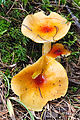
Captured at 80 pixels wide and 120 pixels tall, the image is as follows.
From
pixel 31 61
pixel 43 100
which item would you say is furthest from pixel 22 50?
pixel 43 100

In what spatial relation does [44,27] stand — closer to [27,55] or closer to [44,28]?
[44,28]

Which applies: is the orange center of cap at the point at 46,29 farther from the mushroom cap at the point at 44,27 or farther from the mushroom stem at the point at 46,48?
Result: the mushroom stem at the point at 46,48

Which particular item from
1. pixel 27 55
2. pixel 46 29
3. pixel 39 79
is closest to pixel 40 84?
pixel 39 79

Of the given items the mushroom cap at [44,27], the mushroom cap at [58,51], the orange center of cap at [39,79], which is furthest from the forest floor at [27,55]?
the orange center of cap at [39,79]

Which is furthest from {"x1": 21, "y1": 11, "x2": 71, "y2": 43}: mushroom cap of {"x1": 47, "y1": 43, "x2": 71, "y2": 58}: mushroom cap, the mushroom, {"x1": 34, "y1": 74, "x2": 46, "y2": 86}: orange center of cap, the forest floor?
{"x1": 34, "y1": 74, "x2": 46, "y2": 86}: orange center of cap

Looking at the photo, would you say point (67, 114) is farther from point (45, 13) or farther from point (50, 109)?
point (45, 13)

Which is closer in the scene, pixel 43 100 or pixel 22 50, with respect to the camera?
pixel 43 100
